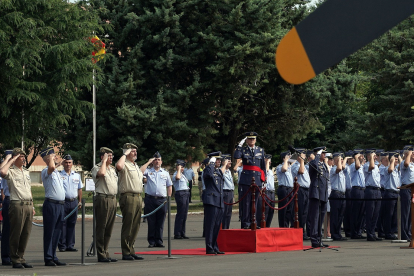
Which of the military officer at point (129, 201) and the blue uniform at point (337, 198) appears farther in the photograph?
the blue uniform at point (337, 198)

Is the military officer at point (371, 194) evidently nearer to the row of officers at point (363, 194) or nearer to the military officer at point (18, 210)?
the row of officers at point (363, 194)

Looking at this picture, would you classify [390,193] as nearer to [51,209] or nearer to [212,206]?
[212,206]

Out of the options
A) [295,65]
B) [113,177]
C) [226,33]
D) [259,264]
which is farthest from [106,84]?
[295,65]

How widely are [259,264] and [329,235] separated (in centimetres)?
659

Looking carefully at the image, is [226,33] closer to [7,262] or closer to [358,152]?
[358,152]

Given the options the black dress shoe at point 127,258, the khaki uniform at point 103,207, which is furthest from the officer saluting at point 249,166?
the khaki uniform at point 103,207

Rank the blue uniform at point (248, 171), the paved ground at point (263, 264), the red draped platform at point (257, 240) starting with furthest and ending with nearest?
the blue uniform at point (248, 171)
the red draped platform at point (257, 240)
the paved ground at point (263, 264)

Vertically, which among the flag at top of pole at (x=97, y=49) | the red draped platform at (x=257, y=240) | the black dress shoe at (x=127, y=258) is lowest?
the black dress shoe at (x=127, y=258)

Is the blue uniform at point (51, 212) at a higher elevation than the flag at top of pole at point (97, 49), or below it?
below

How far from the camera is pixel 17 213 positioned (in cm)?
1120

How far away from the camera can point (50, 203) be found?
11.5 meters

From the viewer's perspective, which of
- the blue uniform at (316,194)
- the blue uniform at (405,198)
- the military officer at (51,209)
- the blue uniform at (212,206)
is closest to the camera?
the military officer at (51,209)

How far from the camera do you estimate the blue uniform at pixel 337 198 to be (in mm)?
16812

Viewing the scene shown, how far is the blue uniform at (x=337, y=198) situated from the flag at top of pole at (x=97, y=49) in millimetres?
11840
